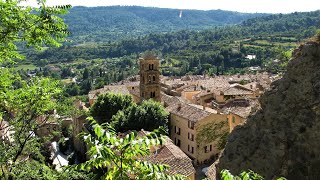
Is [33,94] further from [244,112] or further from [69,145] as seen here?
[69,145]

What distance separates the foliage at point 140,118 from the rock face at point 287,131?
21769 mm

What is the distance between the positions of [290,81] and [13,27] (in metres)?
11.6

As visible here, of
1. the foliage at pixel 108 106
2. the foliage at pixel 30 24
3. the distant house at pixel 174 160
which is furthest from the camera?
the foliage at pixel 108 106

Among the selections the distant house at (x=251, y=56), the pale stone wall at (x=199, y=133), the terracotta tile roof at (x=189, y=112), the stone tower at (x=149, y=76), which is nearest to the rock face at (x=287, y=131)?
the pale stone wall at (x=199, y=133)

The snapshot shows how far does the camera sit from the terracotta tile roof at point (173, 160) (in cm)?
2614

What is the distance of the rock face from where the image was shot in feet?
47.0

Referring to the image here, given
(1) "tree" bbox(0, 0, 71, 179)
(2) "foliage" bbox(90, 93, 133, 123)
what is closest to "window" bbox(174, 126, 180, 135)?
(2) "foliage" bbox(90, 93, 133, 123)

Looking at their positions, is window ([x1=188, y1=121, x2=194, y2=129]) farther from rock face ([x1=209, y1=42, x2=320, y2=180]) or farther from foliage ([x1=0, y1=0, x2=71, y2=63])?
foliage ([x1=0, y1=0, x2=71, y2=63])

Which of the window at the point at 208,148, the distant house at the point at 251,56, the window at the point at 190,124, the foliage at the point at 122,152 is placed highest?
the foliage at the point at 122,152

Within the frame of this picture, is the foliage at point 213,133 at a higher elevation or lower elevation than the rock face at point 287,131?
lower

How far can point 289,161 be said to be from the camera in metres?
14.5

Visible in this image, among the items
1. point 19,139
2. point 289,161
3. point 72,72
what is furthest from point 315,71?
A: point 72,72

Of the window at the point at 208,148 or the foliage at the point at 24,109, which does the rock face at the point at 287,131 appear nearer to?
the foliage at the point at 24,109

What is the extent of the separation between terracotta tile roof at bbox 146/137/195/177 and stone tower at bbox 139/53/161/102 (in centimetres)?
2002
